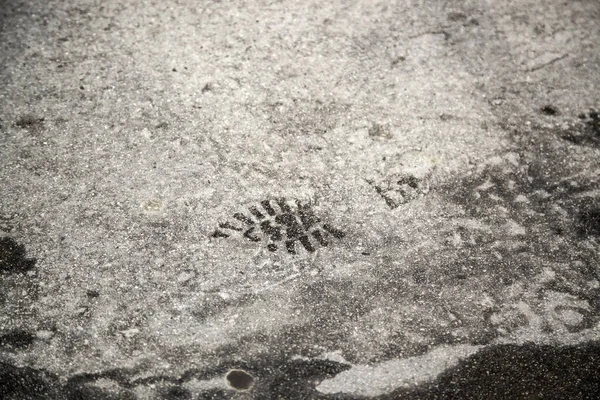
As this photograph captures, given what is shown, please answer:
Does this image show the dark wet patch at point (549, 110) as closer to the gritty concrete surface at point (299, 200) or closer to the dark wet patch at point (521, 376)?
the gritty concrete surface at point (299, 200)

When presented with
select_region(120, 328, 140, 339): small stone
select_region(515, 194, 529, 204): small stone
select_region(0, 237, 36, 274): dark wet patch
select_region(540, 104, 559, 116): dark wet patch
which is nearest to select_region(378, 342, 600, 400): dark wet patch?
select_region(515, 194, 529, 204): small stone

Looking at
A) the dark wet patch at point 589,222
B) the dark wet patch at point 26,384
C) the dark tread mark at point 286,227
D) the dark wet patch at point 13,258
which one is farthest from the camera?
the dark wet patch at point 589,222

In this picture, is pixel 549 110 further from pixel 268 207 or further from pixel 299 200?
pixel 268 207

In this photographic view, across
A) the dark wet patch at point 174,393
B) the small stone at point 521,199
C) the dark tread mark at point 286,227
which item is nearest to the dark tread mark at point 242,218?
the dark tread mark at point 286,227

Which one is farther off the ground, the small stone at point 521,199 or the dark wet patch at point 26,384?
A: the small stone at point 521,199

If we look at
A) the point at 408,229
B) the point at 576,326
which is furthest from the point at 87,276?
the point at 576,326

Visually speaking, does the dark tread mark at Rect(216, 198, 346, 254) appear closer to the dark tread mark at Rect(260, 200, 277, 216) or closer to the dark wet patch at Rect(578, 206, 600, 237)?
the dark tread mark at Rect(260, 200, 277, 216)

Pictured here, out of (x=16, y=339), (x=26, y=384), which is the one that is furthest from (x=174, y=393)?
(x=16, y=339)

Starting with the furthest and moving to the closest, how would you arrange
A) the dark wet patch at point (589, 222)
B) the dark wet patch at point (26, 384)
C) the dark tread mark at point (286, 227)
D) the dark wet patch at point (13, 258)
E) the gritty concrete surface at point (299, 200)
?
1. the dark wet patch at point (589, 222)
2. the dark tread mark at point (286, 227)
3. the dark wet patch at point (13, 258)
4. the gritty concrete surface at point (299, 200)
5. the dark wet patch at point (26, 384)
